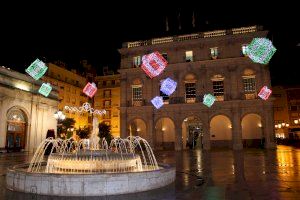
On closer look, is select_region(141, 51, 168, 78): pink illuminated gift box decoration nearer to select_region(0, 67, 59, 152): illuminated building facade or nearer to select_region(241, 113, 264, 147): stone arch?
select_region(0, 67, 59, 152): illuminated building facade

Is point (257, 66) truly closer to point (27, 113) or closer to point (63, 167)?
point (27, 113)

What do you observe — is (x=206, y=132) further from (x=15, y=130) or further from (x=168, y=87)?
(x=15, y=130)

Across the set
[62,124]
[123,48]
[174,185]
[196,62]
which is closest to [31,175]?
[174,185]

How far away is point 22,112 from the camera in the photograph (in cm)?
3356

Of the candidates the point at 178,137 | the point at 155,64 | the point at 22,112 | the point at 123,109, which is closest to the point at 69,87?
the point at 123,109

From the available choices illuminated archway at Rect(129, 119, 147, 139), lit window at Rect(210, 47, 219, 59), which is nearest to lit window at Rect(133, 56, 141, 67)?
illuminated archway at Rect(129, 119, 147, 139)

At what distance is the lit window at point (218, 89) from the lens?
126ft

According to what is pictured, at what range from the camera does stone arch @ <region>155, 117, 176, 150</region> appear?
41.3 m

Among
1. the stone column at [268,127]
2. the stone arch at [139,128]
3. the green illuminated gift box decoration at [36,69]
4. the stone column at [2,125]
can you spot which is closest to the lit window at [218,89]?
the stone column at [268,127]

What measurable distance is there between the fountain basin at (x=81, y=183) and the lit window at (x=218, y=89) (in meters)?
31.1

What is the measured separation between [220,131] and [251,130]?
427cm

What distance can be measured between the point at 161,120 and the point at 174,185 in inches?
1247

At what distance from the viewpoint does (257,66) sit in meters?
37.5

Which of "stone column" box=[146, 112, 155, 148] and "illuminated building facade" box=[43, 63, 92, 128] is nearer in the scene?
"stone column" box=[146, 112, 155, 148]
